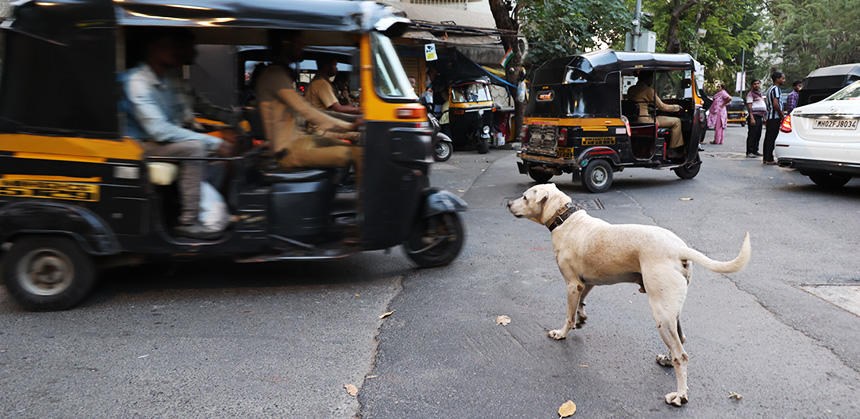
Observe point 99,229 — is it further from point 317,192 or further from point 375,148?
point 375,148

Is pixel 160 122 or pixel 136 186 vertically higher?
pixel 160 122

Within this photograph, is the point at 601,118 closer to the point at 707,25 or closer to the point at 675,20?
the point at 675,20

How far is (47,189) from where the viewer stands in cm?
472

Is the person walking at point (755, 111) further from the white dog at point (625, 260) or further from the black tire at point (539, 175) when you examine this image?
the white dog at point (625, 260)

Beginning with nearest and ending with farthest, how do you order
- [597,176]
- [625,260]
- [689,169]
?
[625,260], [597,176], [689,169]

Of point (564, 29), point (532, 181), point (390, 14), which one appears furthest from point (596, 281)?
point (564, 29)

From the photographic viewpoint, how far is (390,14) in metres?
5.33

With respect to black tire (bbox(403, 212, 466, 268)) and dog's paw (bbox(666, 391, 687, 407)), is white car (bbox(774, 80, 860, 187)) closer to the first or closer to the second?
black tire (bbox(403, 212, 466, 268))

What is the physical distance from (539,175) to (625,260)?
8.04 meters

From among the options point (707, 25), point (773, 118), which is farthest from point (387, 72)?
point (707, 25)

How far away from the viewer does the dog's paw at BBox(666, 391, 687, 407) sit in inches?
134

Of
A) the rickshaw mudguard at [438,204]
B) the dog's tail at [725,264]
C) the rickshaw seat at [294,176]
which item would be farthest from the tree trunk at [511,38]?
the dog's tail at [725,264]

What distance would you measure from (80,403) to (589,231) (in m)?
3.05

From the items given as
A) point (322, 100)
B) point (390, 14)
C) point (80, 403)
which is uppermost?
point (390, 14)
